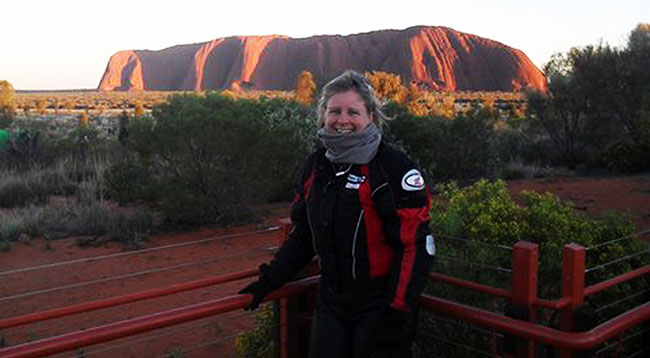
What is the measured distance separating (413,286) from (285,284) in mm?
764

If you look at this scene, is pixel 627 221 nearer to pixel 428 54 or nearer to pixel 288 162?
pixel 288 162

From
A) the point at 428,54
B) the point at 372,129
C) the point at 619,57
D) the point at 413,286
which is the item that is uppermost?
the point at 428,54

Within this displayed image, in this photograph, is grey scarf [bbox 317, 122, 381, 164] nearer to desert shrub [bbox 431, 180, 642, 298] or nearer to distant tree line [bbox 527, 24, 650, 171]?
desert shrub [bbox 431, 180, 642, 298]

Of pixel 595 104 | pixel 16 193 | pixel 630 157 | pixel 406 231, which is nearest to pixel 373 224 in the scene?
pixel 406 231

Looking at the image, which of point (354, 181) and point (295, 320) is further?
point (295, 320)

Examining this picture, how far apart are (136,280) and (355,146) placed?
5997 mm

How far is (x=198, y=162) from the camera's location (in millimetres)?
11078

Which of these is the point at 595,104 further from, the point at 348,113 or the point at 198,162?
the point at 348,113

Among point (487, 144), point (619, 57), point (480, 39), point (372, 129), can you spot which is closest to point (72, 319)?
point (372, 129)

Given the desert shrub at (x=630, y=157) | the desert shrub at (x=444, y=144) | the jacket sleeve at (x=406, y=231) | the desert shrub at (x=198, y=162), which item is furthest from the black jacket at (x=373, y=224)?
the desert shrub at (x=630, y=157)

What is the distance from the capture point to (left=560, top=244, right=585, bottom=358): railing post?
2410 mm

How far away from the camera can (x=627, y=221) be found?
499 cm

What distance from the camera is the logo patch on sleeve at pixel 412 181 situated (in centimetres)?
247

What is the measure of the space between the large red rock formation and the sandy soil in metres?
67.9
